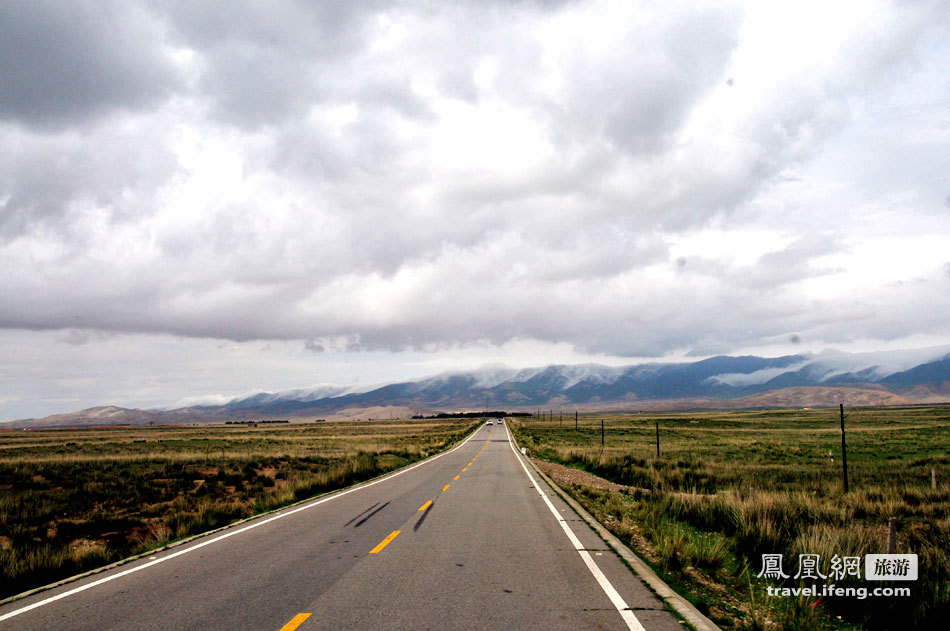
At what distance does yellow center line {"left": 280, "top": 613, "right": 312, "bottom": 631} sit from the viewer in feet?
19.0

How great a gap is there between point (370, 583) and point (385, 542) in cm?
285

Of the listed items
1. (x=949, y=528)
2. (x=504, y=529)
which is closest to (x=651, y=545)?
(x=504, y=529)

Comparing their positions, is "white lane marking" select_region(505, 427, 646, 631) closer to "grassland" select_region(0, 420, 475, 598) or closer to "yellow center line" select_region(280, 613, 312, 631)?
"yellow center line" select_region(280, 613, 312, 631)

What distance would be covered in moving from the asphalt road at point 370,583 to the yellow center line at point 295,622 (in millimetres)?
21

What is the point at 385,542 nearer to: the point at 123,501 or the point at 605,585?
the point at 605,585

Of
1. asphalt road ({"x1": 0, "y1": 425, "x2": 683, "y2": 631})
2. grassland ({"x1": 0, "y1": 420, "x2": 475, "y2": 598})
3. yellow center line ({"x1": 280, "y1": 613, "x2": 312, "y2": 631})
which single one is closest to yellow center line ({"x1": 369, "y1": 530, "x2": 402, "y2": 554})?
asphalt road ({"x1": 0, "y1": 425, "x2": 683, "y2": 631})

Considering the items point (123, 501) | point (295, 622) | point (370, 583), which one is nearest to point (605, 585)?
point (370, 583)

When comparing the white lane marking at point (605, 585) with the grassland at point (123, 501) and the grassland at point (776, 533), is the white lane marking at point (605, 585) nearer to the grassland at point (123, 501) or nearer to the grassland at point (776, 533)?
the grassland at point (776, 533)

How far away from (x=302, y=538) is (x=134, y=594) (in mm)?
3867

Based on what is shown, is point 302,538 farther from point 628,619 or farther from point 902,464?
point 902,464

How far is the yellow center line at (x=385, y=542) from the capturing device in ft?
31.4

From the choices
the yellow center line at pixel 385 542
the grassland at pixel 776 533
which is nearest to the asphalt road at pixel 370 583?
the yellow center line at pixel 385 542

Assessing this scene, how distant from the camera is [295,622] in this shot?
595 centimetres

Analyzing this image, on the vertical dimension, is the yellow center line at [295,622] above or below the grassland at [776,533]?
above
